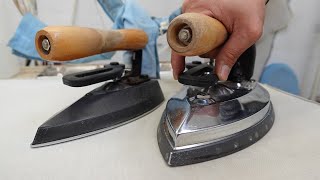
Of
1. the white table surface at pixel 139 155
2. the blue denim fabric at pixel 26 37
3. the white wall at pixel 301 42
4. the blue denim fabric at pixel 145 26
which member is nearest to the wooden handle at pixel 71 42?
the white table surface at pixel 139 155

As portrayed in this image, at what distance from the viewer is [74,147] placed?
31cm

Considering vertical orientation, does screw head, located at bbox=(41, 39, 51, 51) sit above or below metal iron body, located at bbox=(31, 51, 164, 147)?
above

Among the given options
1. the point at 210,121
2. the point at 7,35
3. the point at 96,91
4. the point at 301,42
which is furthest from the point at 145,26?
the point at 301,42

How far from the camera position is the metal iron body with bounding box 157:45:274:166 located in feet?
0.90

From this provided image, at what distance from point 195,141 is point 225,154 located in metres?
0.04

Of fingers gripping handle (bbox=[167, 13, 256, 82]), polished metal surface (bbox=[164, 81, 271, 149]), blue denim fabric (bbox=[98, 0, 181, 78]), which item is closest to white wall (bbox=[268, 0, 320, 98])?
blue denim fabric (bbox=[98, 0, 181, 78])

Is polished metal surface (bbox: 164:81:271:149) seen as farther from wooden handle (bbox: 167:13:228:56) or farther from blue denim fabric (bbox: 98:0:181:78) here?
blue denim fabric (bbox: 98:0:181:78)

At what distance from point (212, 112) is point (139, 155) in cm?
10

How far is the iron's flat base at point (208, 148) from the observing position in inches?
10.6

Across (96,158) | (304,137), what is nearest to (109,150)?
(96,158)

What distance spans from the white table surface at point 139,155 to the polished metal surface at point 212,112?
27 millimetres

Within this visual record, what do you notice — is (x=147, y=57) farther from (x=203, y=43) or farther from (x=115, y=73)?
(x=203, y=43)

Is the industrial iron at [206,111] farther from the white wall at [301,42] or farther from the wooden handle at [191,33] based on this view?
the white wall at [301,42]

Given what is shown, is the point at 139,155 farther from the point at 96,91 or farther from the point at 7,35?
the point at 7,35
